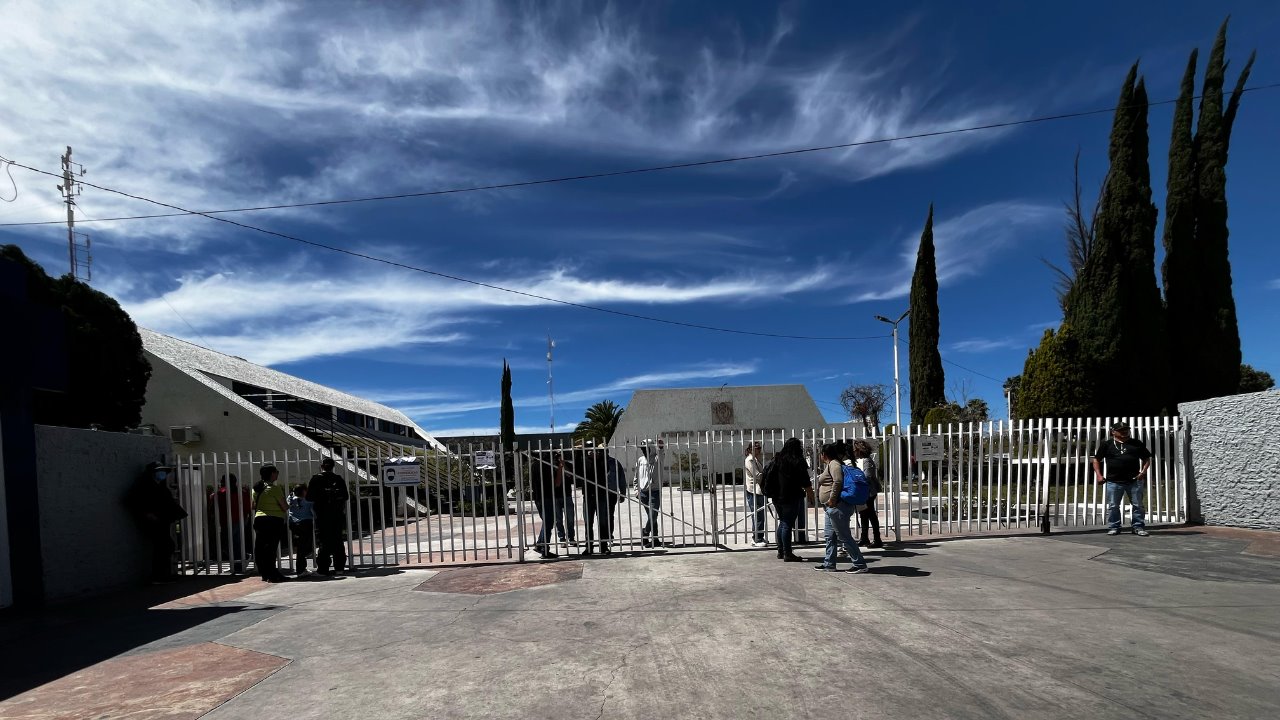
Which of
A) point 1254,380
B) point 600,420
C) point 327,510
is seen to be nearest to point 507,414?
point 600,420

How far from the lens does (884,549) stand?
10.5 meters

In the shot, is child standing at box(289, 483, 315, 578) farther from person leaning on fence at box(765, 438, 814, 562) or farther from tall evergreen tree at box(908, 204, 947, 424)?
tall evergreen tree at box(908, 204, 947, 424)

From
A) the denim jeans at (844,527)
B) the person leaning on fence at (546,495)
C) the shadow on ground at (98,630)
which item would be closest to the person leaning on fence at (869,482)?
the denim jeans at (844,527)

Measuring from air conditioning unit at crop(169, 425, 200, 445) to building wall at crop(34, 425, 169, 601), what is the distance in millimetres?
14407

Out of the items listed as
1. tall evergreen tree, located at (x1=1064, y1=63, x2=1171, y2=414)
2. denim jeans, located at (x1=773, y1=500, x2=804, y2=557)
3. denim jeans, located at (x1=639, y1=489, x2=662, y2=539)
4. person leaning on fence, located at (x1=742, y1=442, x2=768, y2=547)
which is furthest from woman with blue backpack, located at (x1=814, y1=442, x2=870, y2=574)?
tall evergreen tree, located at (x1=1064, y1=63, x2=1171, y2=414)

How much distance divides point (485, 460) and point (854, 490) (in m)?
5.09

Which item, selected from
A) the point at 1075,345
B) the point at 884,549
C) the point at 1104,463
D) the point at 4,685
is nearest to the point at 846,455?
the point at 884,549

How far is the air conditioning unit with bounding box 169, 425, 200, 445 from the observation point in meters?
23.0

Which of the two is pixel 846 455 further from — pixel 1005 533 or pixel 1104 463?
pixel 1104 463

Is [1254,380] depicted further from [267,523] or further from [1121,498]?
[267,523]

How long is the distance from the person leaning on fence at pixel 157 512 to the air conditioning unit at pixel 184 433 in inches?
571

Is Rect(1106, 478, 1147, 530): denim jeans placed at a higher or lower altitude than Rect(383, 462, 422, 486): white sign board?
lower

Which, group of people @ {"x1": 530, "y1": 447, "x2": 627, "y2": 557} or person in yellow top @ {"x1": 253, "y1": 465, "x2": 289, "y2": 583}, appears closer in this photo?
person in yellow top @ {"x1": 253, "y1": 465, "x2": 289, "y2": 583}

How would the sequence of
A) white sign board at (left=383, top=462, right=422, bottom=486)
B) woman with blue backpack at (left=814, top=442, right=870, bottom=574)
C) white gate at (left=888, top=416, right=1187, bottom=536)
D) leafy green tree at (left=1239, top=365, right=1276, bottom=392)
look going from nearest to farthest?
woman with blue backpack at (left=814, top=442, right=870, bottom=574), white sign board at (left=383, top=462, right=422, bottom=486), white gate at (left=888, top=416, right=1187, bottom=536), leafy green tree at (left=1239, top=365, right=1276, bottom=392)
